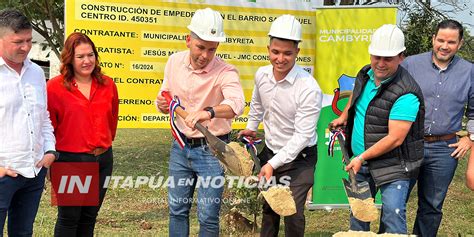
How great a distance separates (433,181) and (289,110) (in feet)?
4.67

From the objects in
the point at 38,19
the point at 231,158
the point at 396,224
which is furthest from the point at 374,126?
the point at 38,19

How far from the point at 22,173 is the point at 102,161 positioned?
728 millimetres

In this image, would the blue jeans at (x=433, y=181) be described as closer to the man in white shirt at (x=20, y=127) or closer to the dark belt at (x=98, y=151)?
the dark belt at (x=98, y=151)

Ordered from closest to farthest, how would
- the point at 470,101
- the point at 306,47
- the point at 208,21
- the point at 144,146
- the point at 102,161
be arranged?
the point at 208,21, the point at 102,161, the point at 470,101, the point at 306,47, the point at 144,146

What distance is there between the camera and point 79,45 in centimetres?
399

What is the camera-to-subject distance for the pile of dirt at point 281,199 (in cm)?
385

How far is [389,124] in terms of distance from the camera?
3.79 meters

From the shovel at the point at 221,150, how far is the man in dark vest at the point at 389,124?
2.55ft

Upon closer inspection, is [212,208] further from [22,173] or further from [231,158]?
[22,173]

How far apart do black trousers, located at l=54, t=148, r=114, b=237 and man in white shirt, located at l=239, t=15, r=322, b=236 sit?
3.80ft

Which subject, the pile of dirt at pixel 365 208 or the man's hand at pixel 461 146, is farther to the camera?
the man's hand at pixel 461 146

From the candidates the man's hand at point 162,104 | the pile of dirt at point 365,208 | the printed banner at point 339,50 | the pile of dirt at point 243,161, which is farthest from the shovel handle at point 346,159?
the printed banner at point 339,50

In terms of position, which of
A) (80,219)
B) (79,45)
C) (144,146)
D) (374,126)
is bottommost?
(144,146)

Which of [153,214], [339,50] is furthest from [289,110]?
[153,214]
